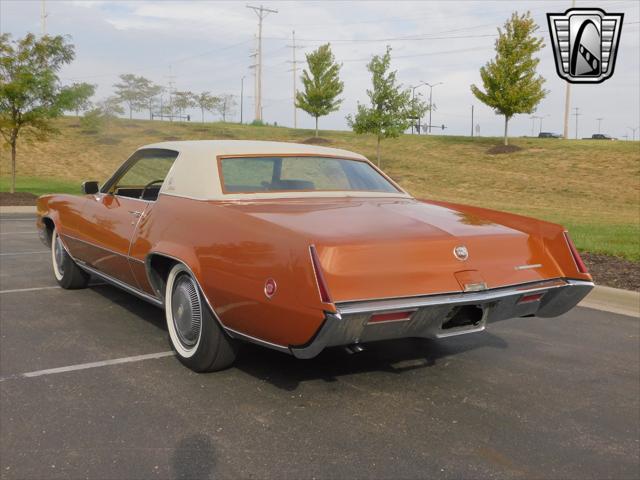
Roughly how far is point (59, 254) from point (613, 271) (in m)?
6.54

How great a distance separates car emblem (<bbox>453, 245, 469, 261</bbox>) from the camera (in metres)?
3.53

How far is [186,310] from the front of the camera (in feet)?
13.5

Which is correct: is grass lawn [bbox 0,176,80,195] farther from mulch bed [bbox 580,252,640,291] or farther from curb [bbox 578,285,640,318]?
curb [bbox 578,285,640,318]

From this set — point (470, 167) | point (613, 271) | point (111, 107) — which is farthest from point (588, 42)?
point (111, 107)

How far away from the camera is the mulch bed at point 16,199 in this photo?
58.5ft

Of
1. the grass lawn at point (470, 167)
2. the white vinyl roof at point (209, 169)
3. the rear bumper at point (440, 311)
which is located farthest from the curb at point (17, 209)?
the rear bumper at point (440, 311)

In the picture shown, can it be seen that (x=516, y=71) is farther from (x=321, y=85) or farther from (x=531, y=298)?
(x=531, y=298)

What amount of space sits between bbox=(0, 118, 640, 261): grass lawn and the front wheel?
15.3 m

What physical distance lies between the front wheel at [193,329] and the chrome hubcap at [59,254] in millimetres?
2689

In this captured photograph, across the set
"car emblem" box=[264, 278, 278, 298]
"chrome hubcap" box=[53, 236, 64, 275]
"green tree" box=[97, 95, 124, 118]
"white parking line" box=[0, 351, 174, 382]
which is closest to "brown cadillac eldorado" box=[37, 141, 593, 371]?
"car emblem" box=[264, 278, 278, 298]

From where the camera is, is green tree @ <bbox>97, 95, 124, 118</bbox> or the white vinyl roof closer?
the white vinyl roof

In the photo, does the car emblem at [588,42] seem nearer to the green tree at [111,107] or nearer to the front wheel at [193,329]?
the front wheel at [193,329]

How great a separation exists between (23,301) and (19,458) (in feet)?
11.5

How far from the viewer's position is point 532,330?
18.3 feet
